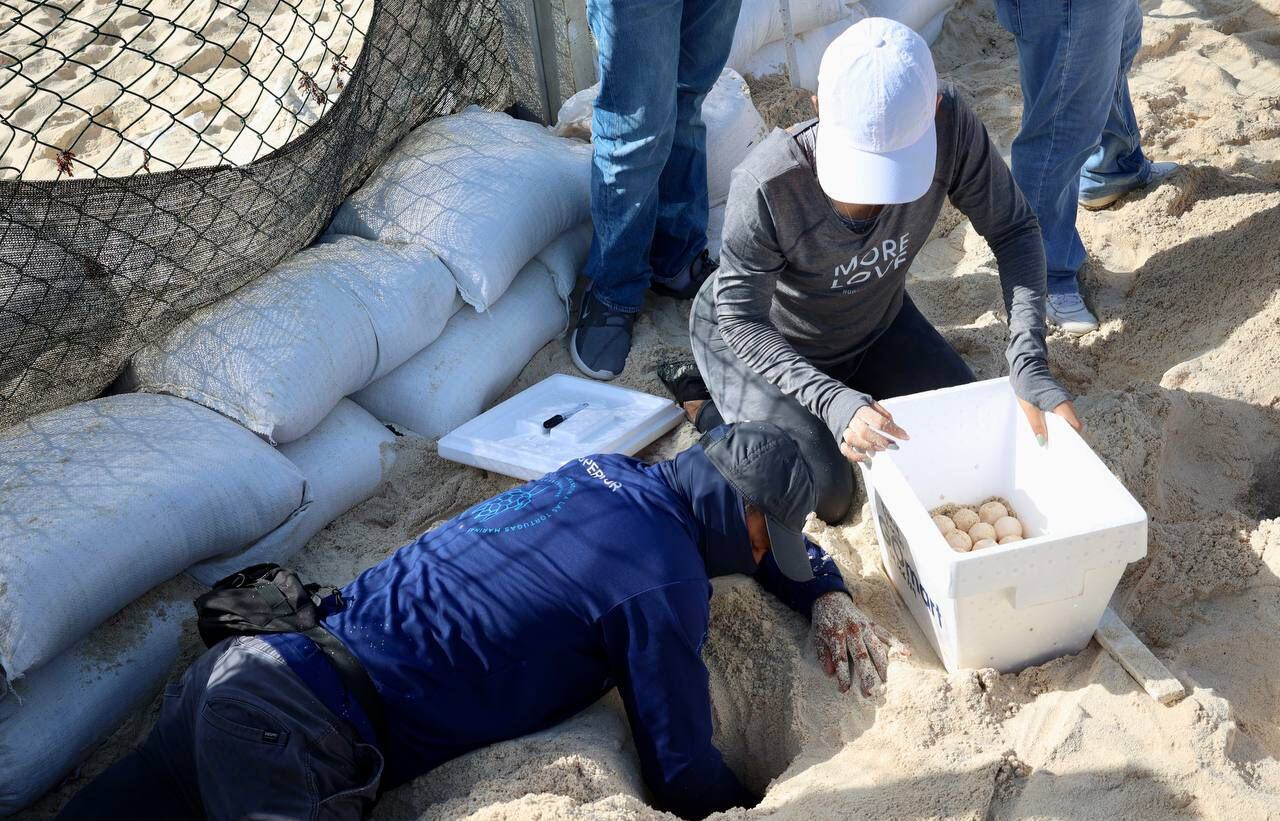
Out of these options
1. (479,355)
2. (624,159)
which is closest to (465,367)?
(479,355)

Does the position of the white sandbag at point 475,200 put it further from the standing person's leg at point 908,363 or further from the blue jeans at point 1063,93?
the blue jeans at point 1063,93

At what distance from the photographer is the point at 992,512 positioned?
7.44 ft

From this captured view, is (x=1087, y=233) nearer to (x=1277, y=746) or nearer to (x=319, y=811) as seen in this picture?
(x=1277, y=746)

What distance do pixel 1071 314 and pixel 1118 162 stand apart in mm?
738

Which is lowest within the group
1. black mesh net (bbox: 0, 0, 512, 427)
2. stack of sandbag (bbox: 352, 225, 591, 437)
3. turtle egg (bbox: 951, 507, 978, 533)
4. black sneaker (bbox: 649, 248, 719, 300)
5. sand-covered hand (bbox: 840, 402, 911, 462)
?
turtle egg (bbox: 951, 507, 978, 533)

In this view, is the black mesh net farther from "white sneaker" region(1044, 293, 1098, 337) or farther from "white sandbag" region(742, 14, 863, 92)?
"white sneaker" region(1044, 293, 1098, 337)

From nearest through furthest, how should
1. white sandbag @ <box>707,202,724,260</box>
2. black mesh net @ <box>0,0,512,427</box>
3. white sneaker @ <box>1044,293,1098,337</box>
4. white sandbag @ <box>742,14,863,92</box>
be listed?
black mesh net @ <box>0,0,512,427</box>
white sneaker @ <box>1044,293,1098,337</box>
white sandbag @ <box>707,202,724,260</box>
white sandbag @ <box>742,14,863,92</box>

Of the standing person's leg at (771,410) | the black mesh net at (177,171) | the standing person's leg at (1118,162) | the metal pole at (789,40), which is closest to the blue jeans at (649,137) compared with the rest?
the standing person's leg at (771,410)

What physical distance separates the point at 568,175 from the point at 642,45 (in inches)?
22.7

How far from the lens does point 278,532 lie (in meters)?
2.49

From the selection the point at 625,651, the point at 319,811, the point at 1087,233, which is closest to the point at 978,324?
the point at 1087,233

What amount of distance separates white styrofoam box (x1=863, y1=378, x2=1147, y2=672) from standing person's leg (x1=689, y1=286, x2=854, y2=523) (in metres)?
0.24

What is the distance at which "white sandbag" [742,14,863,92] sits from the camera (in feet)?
13.5

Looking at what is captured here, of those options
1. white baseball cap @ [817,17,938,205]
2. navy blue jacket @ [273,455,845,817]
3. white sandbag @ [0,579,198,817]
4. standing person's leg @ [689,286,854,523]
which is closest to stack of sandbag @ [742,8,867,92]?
standing person's leg @ [689,286,854,523]
